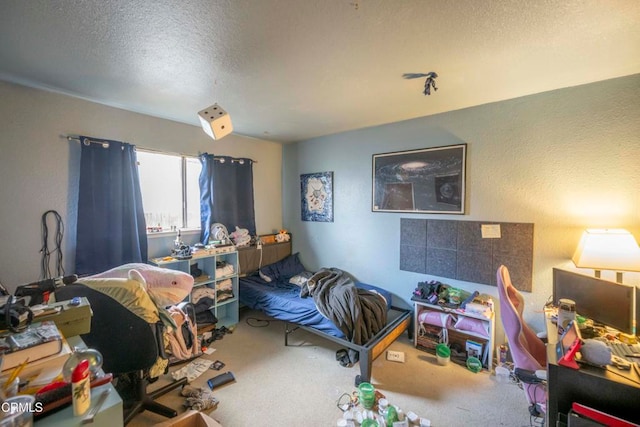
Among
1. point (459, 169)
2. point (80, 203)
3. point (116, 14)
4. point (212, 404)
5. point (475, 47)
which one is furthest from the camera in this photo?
point (459, 169)

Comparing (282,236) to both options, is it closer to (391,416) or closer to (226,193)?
(226,193)

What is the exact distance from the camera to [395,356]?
2652 mm

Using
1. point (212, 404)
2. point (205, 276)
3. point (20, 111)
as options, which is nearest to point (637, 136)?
point (212, 404)

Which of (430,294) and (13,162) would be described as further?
(430,294)

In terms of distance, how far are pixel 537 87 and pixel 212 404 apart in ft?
12.0

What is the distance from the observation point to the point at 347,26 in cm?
146

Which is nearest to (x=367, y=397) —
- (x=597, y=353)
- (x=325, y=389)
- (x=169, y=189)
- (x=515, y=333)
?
(x=325, y=389)

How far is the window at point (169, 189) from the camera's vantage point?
297cm

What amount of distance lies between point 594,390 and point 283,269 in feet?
10.6

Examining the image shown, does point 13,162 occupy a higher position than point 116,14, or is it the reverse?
point 116,14

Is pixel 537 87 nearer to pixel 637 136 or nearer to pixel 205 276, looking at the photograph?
pixel 637 136

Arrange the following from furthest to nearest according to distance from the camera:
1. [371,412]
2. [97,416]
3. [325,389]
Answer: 1. [325,389]
2. [371,412]
3. [97,416]

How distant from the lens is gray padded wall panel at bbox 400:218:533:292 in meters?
Result: 2.47

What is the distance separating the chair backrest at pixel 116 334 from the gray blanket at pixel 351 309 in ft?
4.79
